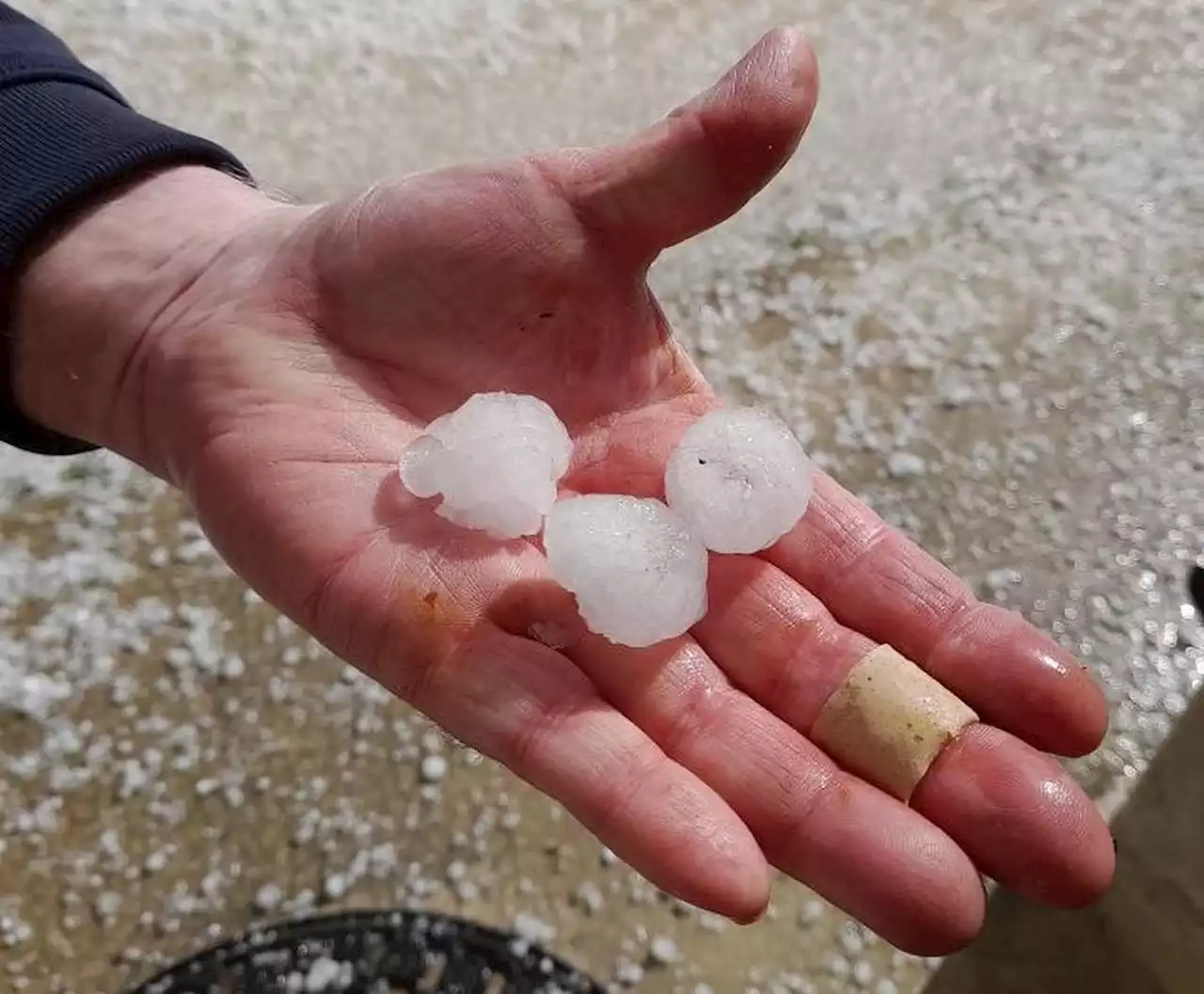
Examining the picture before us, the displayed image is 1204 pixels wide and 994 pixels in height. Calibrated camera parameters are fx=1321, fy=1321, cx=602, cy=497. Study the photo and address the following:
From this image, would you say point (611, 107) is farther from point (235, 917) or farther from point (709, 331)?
point (235, 917)

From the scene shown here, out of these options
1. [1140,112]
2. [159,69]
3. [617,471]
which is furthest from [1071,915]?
[159,69]

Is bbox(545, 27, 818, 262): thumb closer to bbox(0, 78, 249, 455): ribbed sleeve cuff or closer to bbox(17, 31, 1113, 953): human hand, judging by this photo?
bbox(17, 31, 1113, 953): human hand

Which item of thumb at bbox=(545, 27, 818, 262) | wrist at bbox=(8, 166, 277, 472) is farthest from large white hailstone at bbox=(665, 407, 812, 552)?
wrist at bbox=(8, 166, 277, 472)

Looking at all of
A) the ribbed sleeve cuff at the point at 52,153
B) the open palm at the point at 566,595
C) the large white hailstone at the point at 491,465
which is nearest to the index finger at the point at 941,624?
the open palm at the point at 566,595

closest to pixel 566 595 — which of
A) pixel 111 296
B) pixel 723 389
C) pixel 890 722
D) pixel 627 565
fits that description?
pixel 627 565

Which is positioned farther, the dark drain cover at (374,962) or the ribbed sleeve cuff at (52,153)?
the dark drain cover at (374,962)

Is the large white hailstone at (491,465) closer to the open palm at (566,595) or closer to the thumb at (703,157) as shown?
the open palm at (566,595)
